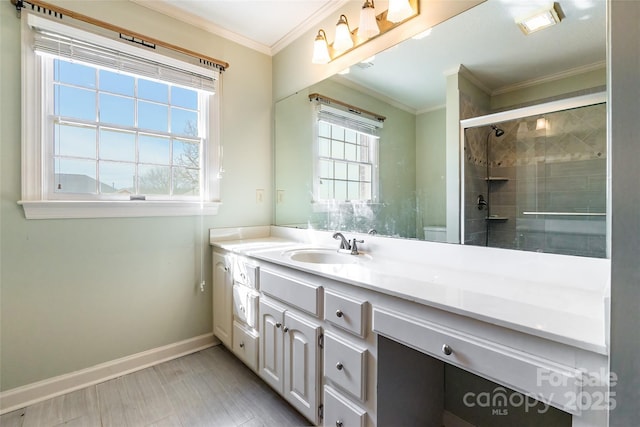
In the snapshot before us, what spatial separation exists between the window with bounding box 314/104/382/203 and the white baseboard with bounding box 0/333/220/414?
153 centimetres

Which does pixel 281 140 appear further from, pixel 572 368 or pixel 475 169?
pixel 572 368

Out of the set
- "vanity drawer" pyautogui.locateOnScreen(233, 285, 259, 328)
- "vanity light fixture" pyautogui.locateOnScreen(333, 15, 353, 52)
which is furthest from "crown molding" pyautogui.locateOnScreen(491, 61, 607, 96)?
"vanity drawer" pyautogui.locateOnScreen(233, 285, 259, 328)

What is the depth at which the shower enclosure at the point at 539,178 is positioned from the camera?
3.33 feet

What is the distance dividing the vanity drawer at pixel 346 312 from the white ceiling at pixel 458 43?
1.09m

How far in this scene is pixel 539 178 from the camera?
1.13 meters

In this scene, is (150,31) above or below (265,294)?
above

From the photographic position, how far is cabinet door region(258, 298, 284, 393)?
1.53m

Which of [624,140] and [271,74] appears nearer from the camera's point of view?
[624,140]

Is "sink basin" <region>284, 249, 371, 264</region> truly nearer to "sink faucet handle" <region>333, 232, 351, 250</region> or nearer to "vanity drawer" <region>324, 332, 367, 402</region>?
"sink faucet handle" <region>333, 232, 351, 250</region>

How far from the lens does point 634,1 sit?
539 millimetres

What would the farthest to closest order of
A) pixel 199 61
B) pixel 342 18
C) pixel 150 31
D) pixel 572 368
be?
pixel 199 61, pixel 150 31, pixel 342 18, pixel 572 368

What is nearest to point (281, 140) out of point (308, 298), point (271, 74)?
point (271, 74)

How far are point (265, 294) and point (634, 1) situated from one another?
1678 mm

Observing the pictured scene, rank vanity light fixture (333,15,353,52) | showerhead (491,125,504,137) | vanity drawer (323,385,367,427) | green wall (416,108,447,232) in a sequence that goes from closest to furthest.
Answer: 1. vanity drawer (323,385,367,427)
2. showerhead (491,125,504,137)
3. green wall (416,108,447,232)
4. vanity light fixture (333,15,353,52)
